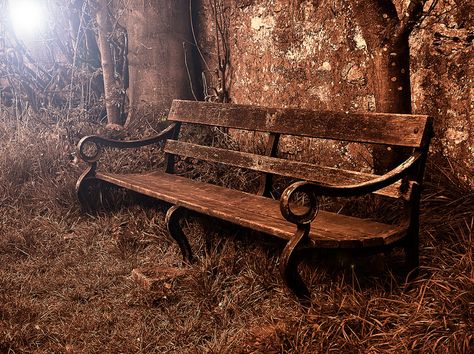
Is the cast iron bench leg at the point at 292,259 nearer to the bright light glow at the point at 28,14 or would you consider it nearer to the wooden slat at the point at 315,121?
the wooden slat at the point at 315,121

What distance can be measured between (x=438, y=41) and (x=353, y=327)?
198 cm

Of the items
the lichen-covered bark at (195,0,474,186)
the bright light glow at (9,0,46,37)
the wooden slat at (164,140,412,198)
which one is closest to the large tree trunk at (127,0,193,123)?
the lichen-covered bark at (195,0,474,186)

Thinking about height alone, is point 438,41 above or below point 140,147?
above

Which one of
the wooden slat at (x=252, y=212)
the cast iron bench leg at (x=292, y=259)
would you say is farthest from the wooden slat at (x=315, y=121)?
the cast iron bench leg at (x=292, y=259)

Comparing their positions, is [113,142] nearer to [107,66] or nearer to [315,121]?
[107,66]

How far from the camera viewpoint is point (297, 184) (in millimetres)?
2895

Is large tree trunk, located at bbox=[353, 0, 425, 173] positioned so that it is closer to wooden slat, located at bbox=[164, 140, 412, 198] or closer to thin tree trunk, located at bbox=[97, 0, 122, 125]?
wooden slat, located at bbox=[164, 140, 412, 198]

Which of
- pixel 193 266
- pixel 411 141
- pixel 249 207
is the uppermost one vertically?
pixel 411 141

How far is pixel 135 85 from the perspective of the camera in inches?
243

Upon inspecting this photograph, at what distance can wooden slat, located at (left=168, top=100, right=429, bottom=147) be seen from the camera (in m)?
3.35

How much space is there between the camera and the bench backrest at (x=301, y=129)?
3.36 meters

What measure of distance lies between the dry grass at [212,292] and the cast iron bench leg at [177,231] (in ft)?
0.25

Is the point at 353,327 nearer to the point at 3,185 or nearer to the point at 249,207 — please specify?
the point at 249,207

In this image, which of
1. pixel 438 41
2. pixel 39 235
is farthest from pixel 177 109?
pixel 438 41
